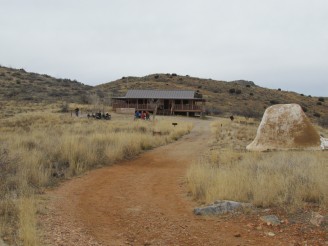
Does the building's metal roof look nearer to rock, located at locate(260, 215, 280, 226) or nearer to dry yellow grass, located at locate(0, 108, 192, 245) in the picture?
dry yellow grass, located at locate(0, 108, 192, 245)

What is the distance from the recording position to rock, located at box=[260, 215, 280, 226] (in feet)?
20.0

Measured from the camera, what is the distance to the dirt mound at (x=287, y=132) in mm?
14602

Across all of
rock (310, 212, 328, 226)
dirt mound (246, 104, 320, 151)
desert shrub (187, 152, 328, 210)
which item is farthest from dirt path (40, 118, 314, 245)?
dirt mound (246, 104, 320, 151)

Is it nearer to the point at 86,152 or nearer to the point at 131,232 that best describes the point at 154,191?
the point at 131,232

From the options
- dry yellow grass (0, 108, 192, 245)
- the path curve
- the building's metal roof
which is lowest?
the path curve

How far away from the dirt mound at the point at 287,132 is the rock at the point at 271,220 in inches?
341

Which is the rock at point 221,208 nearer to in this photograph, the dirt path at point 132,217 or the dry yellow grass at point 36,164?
the dirt path at point 132,217

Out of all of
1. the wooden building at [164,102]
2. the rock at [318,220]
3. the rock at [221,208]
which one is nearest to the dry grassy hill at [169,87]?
the wooden building at [164,102]

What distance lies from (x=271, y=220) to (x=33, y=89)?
60.3 metres

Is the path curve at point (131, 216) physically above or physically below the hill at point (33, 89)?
below

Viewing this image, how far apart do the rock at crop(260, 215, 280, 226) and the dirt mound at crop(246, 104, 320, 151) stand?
341 inches

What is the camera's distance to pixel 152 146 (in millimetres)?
17828

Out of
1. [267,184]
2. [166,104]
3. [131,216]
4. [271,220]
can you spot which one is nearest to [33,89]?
[166,104]

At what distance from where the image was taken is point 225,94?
75.4m
